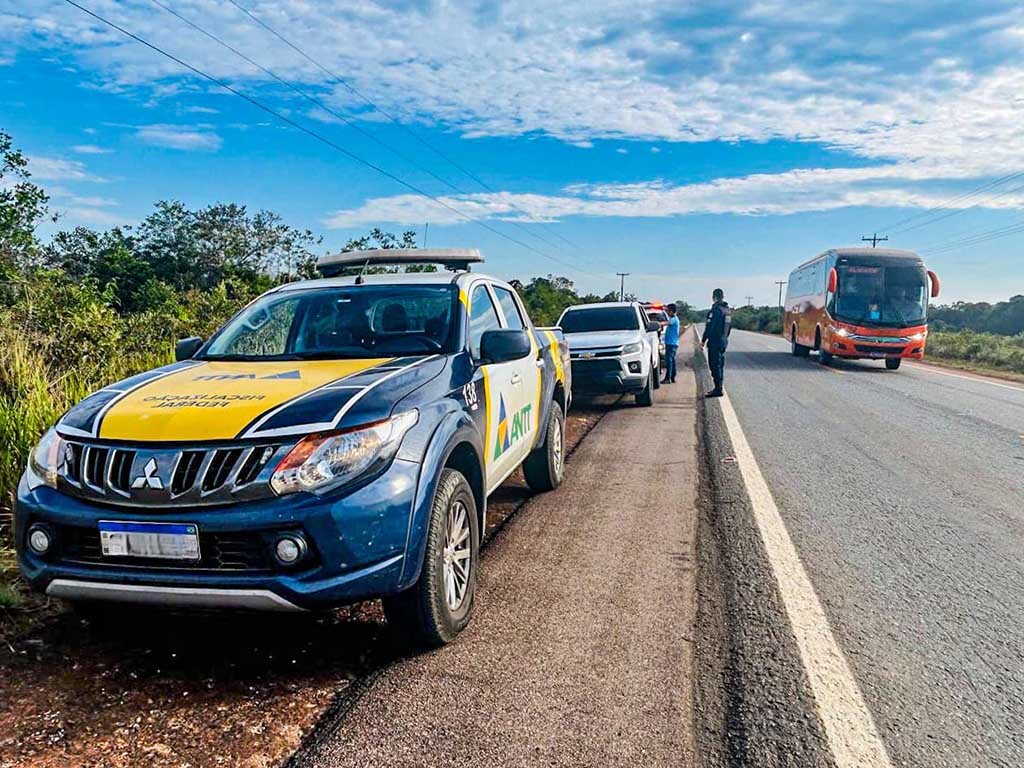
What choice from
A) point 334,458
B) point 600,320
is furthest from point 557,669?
point 600,320

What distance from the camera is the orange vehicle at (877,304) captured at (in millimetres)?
20281

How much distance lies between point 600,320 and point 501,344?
955 cm

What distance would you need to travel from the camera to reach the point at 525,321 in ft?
20.0

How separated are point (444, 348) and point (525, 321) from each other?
6.21ft


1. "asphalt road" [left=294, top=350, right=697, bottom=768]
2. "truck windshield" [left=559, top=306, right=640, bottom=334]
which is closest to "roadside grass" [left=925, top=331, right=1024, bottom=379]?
"truck windshield" [left=559, top=306, right=640, bottom=334]

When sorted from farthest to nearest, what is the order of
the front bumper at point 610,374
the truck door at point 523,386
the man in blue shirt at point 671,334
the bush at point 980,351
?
1. the bush at point 980,351
2. the man in blue shirt at point 671,334
3. the front bumper at point 610,374
4. the truck door at point 523,386

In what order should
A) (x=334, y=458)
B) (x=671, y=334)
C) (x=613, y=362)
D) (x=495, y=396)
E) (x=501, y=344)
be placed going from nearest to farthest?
(x=334, y=458) < (x=501, y=344) < (x=495, y=396) < (x=613, y=362) < (x=671, y=334)

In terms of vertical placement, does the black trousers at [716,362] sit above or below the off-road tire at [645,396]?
above

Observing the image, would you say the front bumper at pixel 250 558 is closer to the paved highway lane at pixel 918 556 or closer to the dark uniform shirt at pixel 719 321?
the paved highway lane at pixel 918 556

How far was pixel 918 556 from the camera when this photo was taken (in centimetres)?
481

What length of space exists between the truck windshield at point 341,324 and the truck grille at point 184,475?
4.59 ft

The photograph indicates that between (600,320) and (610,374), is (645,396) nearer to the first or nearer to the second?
(610,374)

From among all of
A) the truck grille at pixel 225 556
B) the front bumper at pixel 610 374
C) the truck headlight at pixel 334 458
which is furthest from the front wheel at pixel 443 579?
the front bumper at pixel 610 374

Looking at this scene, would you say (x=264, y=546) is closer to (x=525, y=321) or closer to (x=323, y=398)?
(x=323, y=398)
